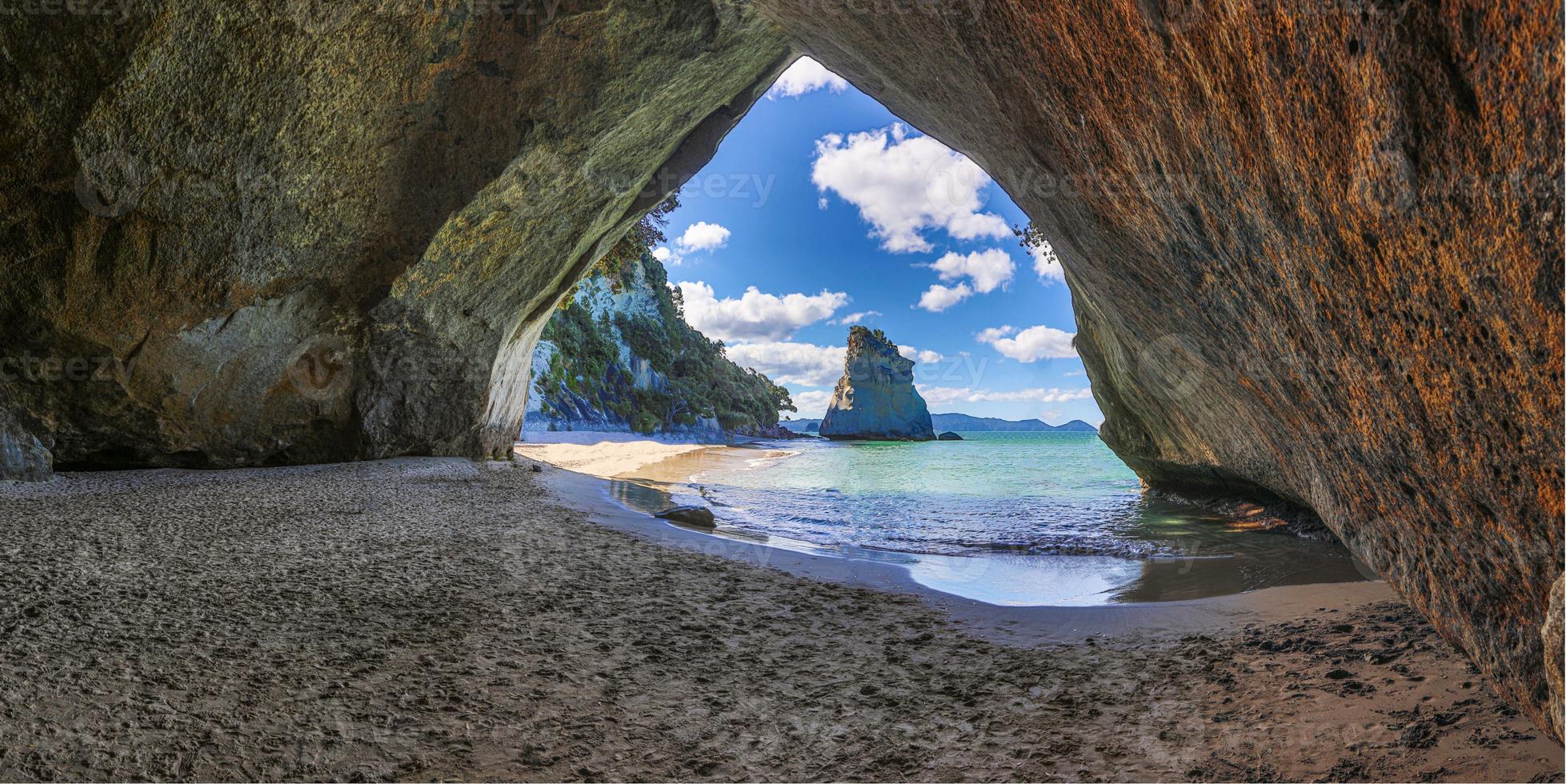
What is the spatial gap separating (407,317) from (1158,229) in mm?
11632

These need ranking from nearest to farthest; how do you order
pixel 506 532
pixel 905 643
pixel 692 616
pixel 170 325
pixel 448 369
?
pixel 905 643, pixel 692 616, pixel 506 532, pixel 170 325, pixel 448 369

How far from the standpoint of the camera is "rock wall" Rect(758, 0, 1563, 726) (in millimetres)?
1751

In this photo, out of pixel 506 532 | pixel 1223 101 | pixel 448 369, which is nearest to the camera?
pixel 1223 101

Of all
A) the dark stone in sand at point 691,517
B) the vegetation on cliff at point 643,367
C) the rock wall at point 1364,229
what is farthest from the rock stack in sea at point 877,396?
the rock wall at point 1364,229

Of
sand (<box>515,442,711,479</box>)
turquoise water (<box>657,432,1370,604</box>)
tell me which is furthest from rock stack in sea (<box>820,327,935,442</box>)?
turquoise water (<box>657,432,1370,604</box>)

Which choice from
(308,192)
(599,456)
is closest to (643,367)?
(599,456)

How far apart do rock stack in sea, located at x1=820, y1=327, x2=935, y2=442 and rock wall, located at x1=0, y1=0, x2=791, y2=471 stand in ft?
220

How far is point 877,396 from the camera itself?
80875 millimetres

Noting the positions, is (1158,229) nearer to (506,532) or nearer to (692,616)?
(692,616)

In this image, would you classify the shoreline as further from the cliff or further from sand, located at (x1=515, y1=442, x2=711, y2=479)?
the cliff

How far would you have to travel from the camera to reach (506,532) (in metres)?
6.10

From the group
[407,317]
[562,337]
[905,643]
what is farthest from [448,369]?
[562,337]

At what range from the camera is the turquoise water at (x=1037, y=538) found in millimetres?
5922

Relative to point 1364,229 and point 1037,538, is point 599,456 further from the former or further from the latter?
point 1364,229
